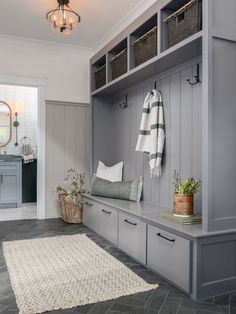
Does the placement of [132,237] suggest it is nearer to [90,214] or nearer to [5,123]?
[90,214]

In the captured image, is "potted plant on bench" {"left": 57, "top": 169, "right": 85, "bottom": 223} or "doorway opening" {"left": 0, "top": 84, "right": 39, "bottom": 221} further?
"doorway opening" {"left": 0, "top": 84, "right": 39, "bottom": 221}

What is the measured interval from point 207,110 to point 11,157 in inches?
180

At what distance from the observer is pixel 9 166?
19.2 feet

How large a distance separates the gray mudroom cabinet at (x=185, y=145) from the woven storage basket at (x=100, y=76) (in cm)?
12

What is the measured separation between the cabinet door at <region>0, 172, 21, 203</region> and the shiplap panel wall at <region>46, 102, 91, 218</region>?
156cm

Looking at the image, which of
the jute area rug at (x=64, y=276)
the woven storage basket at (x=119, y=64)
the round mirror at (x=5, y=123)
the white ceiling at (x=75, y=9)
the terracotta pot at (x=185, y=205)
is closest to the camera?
the jute area rug at (x=64, y=276)

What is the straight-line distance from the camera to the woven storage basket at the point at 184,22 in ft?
7.84

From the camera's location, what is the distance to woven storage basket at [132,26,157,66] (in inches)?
118

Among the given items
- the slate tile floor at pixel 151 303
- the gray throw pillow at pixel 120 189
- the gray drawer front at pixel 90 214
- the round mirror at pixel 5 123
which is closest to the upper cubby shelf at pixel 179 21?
the gray throw pillow at pixel 120 189

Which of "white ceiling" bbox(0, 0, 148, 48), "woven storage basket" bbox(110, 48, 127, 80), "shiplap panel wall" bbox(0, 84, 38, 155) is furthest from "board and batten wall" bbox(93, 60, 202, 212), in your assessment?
"shiplap panel wall" bbox(0, 84, 38, 155)

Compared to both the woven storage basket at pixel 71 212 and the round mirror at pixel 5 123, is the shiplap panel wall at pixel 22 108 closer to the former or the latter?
the round mirror at pixel 5 123

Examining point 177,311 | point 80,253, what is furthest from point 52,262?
point 177,311

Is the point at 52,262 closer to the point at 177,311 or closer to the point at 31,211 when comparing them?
the point at 177,311

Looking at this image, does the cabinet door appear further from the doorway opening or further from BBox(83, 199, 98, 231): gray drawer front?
BBox(83, 199, 98, 231): gray drawer front
